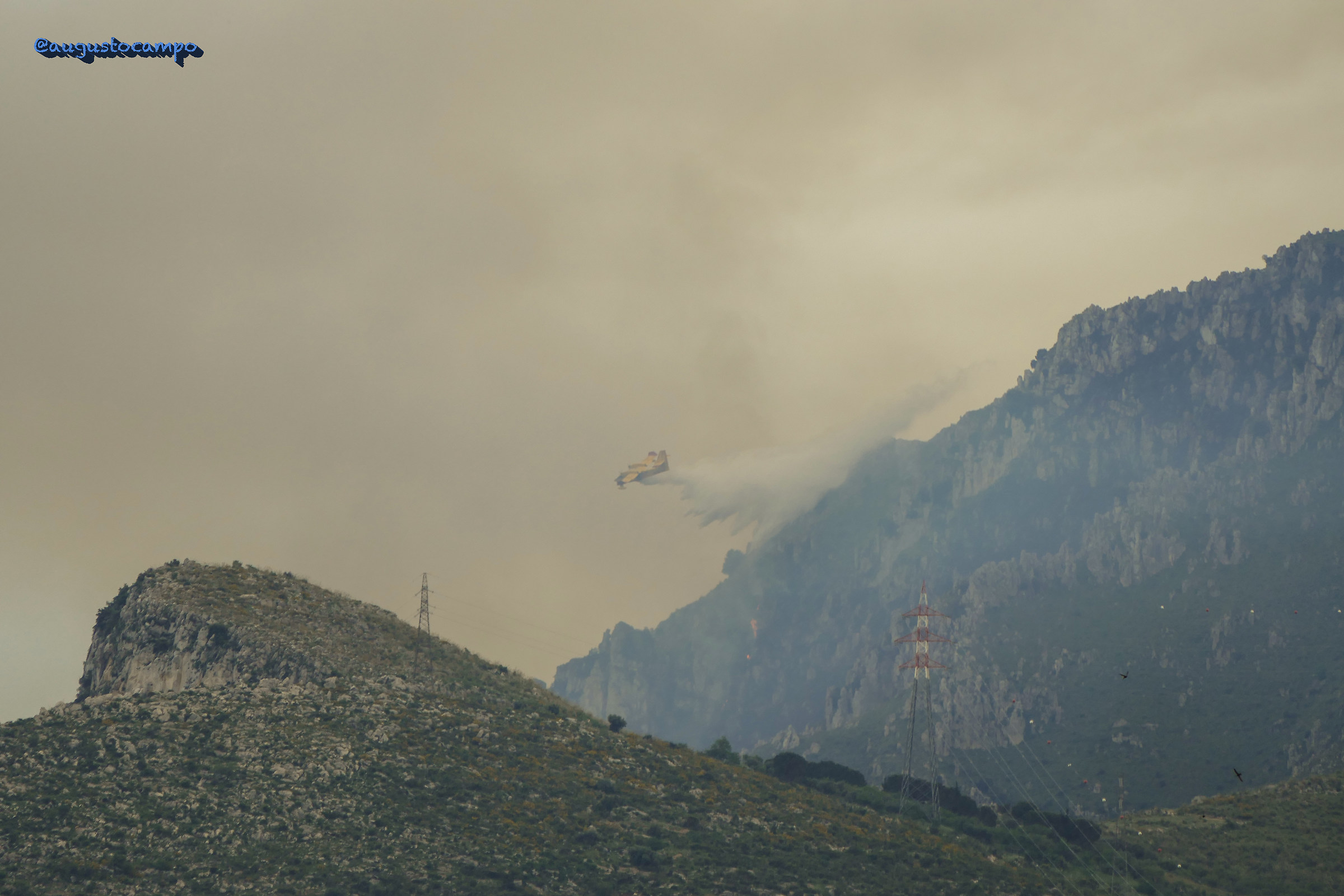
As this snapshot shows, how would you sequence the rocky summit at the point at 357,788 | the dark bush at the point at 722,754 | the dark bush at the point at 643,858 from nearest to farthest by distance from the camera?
the rocky summit at the point at 357,788 → the dark bush at the point at 643,858 → the dark bush at the point at 722,754

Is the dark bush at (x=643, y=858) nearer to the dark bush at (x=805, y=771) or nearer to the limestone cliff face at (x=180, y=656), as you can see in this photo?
the limestone cliff face at (x=180, y=656)

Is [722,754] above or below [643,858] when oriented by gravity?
above

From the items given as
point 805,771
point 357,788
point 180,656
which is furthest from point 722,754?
point 180,656

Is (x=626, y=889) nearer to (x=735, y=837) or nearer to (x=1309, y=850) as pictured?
(x=735, y=837)

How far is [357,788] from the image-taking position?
10475 cm

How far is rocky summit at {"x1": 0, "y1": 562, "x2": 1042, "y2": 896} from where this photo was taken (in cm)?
9038

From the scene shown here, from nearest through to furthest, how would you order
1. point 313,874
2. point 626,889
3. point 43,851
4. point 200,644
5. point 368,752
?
1. point 43,851
2. point 313,874
3. point 626,889
4. point 368,752
5. point 200,644

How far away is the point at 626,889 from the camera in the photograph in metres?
97.9

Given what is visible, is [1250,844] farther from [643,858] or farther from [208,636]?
[208,636]

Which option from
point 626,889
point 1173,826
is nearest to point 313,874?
point 626,889

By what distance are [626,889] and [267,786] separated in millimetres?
32408

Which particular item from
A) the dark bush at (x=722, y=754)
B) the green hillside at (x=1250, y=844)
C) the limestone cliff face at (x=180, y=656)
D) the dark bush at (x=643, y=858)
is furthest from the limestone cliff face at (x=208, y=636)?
the green hillside at (x=1250, y=844)

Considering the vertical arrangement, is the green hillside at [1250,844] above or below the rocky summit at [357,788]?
below

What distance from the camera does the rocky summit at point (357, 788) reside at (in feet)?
297
